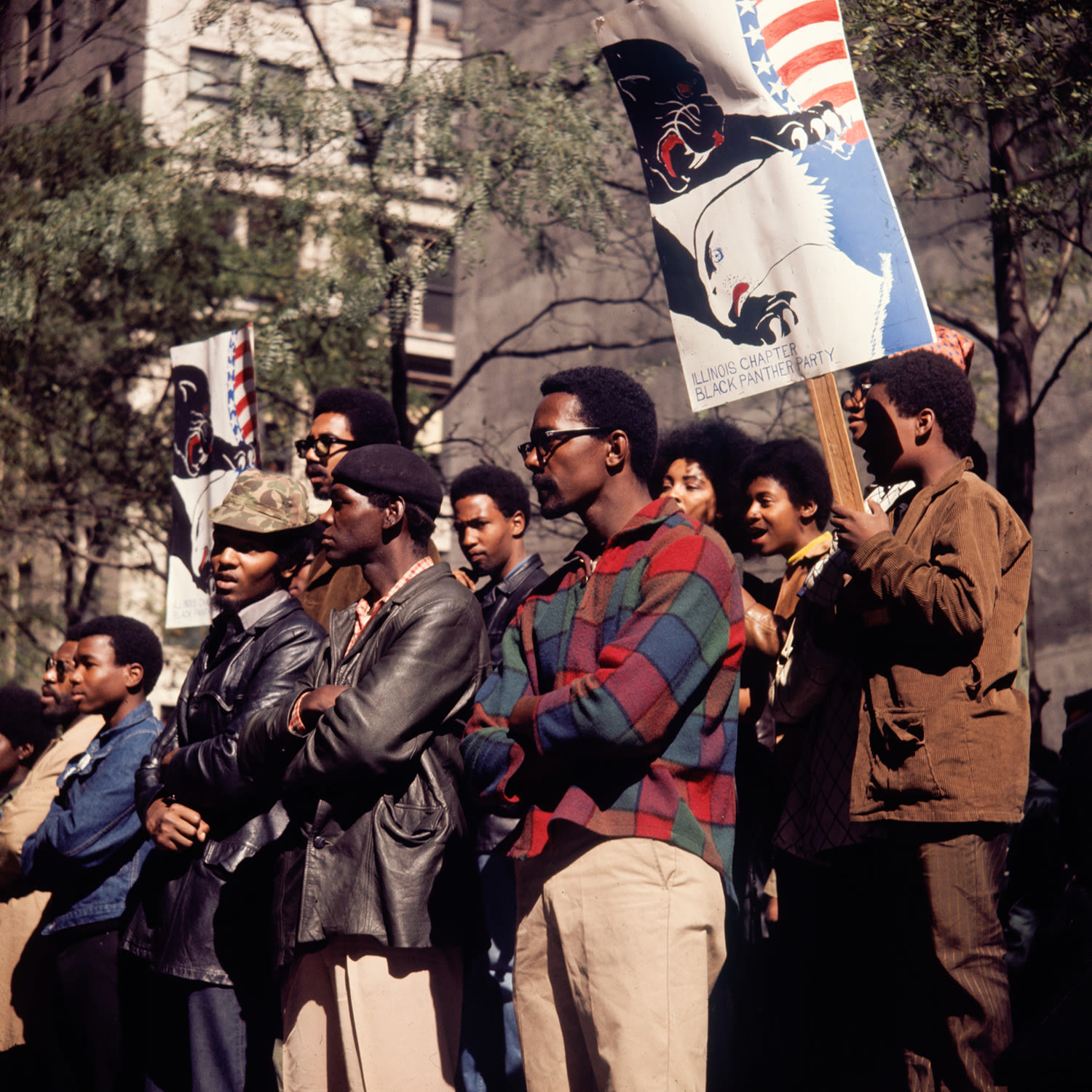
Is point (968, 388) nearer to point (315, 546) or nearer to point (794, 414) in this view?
point (315, 546)

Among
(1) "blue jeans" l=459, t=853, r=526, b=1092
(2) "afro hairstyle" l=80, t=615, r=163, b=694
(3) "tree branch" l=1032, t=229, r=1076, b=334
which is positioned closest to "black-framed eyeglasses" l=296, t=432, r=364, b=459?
(2) "afro hairstyle" l=80, t=615, r=163, b=694

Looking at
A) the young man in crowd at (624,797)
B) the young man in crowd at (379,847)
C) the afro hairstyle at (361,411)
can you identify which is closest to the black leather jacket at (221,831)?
the young man in crowd at (379,847)

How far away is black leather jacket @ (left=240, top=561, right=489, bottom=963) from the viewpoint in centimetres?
346

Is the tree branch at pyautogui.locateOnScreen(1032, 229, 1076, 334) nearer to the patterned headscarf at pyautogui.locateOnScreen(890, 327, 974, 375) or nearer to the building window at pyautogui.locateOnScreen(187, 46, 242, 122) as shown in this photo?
the patterned headscarf at pyautogui.locateOnScreen(890, 327, 974, 375)

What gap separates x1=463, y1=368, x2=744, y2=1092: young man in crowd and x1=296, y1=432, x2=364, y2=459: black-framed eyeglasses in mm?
2279

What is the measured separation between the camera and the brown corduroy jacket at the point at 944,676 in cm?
319

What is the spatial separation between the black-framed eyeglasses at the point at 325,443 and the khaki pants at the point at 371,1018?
7.68ft

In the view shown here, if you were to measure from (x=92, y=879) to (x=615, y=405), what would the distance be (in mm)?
2961

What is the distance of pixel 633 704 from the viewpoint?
2.91 m

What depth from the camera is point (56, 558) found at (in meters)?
14.6

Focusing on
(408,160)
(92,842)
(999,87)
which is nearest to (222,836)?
(92,842)

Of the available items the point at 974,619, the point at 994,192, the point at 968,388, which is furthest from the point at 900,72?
the point at 974,619

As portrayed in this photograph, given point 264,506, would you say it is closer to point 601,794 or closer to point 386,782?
point 386,782

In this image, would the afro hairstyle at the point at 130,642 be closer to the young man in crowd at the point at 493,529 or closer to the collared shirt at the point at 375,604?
the young man in crowd at the point at 493,529
